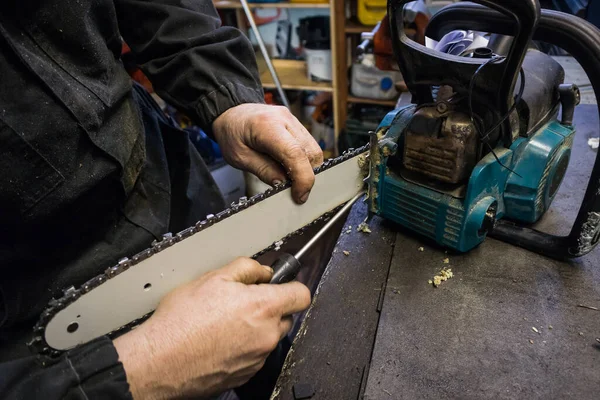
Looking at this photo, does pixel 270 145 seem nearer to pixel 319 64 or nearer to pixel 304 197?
pixel 304 197

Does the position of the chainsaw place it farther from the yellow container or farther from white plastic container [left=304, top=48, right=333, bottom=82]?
white plastic container [left=304, top=48, right=333, bottom=82]

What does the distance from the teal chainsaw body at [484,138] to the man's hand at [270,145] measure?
0.59ft

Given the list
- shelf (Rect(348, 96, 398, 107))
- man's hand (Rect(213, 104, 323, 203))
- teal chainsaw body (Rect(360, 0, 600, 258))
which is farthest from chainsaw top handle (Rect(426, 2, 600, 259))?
shelf (Rect(348, 96, 398, 107))

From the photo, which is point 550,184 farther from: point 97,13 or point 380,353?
point 97,13

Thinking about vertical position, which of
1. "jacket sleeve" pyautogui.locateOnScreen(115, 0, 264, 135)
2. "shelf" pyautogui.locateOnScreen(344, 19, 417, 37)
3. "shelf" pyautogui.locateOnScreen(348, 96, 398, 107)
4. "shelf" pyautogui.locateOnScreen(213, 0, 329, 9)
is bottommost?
"shelf" pyautogui.locateOnScreen(348, 96, 398, 107)

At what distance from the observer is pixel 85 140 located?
88 centimetres

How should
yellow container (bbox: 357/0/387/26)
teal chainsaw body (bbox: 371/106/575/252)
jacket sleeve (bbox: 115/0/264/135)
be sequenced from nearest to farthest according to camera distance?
teal chainsaw body (bbox: 371/106/575/252) < jacket sleeve (bbox: 115/0/264/135) < yellow container (bbox: 357/0/387/26)

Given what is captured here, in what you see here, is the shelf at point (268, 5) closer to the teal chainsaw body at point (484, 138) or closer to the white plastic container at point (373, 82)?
the white plastic container at point (373, 82)

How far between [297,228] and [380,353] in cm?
34

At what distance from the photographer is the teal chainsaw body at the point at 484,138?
0.86m

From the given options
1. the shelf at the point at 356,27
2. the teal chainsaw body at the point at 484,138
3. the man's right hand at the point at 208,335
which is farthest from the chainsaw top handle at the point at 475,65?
the shelf at the point at 356,27

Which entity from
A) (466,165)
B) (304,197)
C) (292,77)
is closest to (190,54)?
(304,197)

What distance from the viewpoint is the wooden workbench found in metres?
0.78

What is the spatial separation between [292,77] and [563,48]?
89.2 inches
